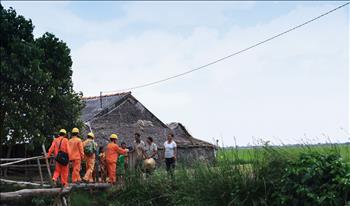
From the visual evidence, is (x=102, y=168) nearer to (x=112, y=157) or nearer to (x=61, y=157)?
(x=112, y=157)

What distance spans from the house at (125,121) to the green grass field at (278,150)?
11.4 m

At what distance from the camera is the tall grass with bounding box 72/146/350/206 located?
8.62 m

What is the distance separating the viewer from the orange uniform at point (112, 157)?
1491 centimetres

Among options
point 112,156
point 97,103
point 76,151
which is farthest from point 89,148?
point 97,103

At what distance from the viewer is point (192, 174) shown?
11.2m

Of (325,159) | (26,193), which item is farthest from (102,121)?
(325,159)

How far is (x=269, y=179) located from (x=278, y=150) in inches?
21.6

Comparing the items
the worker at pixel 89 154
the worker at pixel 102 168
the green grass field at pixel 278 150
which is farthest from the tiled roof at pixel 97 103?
the green grass field at pixel 278 150

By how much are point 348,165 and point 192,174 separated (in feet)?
11.7

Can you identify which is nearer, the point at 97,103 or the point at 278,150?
the point at 278,150

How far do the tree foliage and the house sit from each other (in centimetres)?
432

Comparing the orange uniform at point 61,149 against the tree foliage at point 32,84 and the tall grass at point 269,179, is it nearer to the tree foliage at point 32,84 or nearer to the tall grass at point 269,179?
the tree foliage at point 32,84

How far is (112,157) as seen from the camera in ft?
49.0

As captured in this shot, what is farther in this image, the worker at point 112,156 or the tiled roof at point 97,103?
the tiled roof at point 97,103
